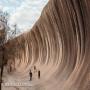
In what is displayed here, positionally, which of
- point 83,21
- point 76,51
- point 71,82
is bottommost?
point 71,82

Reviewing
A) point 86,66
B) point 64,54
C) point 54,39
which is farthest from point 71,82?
point 54,39

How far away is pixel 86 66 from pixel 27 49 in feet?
105

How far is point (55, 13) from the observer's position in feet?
68.0

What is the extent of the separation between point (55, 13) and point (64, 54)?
2.63 metres

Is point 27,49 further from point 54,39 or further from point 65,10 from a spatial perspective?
point 65,10

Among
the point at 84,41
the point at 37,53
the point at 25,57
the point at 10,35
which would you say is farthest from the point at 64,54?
the point at 25,57

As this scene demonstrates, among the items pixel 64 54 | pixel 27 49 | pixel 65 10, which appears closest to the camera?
pixel 65 10

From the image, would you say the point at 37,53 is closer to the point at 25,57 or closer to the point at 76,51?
the point at 25,57

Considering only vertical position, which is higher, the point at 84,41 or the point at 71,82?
the point at 84,41

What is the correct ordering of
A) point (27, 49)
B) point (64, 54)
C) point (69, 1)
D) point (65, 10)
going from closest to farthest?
point (69, 1) < point (65, 10) < point (64, 54) < point (27, 49)

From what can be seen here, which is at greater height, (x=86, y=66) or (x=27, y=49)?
(x=27, y=49)

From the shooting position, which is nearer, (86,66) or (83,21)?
(86,66)

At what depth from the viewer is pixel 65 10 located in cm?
1783

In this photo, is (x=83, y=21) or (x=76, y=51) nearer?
(x=83, y=21)
